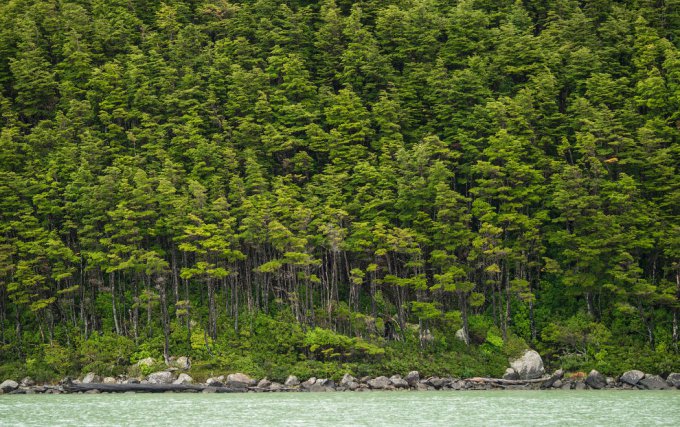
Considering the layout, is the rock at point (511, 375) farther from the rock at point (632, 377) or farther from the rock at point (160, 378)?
the rock at point (160, 378)

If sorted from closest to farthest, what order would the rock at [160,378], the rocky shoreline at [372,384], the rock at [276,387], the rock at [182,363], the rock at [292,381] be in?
the rocky shoreline at [372,384] < the rock at [276,387] < the rock at [292,381] < the rock at [160,378] < the rock at [182,363]

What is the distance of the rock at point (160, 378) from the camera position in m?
39.9

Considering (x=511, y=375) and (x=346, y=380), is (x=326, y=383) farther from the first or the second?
(x=511, y=375)

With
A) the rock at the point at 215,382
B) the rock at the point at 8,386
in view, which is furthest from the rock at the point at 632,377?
the rock at the point at 8,386

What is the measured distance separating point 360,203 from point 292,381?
40.2 feet

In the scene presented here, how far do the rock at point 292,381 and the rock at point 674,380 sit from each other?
18008 millimetres

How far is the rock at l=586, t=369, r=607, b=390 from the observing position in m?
37.5

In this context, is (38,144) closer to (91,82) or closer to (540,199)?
(91,82)

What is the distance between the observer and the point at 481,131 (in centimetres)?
5009

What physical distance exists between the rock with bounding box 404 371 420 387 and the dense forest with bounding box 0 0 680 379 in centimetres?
221

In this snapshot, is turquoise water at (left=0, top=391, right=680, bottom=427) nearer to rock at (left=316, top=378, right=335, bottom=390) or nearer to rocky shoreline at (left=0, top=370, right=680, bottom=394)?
rocky shoreline at (left=0, top=370, right=680, bottom=394)

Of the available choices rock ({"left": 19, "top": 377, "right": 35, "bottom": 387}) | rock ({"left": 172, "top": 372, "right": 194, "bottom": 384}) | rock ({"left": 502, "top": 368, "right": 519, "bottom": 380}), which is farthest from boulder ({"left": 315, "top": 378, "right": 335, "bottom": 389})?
rock ({"left": 19, "top": 377, "right": 35, "bottom": 387})

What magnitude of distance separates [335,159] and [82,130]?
58.8 feet

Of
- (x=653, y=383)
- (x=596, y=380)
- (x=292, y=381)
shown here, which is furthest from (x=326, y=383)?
(x=653, y=383)
